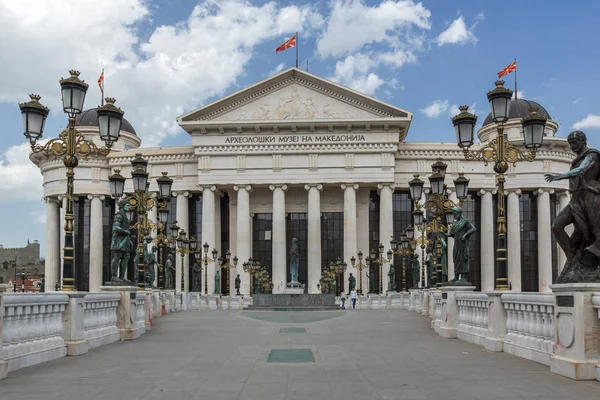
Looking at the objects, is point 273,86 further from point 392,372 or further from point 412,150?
point 392,372

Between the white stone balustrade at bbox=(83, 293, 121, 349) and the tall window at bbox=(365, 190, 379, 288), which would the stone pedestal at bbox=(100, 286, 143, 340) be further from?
the tall window at bbox=(365, 190, 379, 288)

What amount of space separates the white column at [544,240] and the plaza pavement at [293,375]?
200 feet

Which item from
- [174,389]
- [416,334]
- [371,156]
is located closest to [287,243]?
[371,156]

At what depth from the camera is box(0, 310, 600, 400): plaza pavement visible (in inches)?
382

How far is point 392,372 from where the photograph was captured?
39.5 feet

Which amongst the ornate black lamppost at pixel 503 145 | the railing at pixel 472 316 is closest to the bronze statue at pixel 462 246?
the railing at pixel 472 316

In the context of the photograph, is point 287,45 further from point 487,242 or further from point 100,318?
point 100,318

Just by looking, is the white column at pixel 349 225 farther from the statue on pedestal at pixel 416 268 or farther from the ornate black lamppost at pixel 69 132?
the ornate black lamppost at pixel 69 132

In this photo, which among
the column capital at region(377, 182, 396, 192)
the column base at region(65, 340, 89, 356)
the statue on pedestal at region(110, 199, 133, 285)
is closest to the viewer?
the column base at region(65, 340, 89, 356)

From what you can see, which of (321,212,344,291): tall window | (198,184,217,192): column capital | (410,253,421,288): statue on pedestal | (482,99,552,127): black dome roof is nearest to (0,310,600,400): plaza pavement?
(410,253,421,288): statue on pedestal

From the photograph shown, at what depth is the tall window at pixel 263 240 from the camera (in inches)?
3022

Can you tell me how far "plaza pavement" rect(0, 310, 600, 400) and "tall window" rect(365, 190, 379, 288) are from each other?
2279 inches

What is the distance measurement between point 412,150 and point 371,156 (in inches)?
209

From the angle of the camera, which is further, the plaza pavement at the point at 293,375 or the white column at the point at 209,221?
the white column at the point at 209,221
